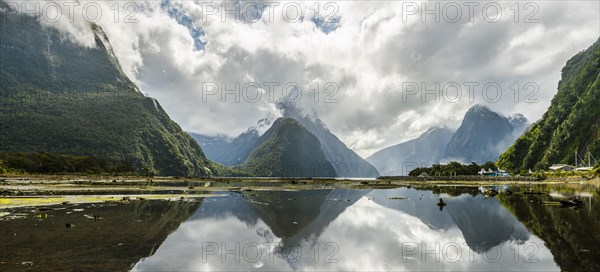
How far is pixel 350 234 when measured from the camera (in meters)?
24.8

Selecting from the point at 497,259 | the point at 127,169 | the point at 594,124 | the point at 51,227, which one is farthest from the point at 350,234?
the point at 127,169

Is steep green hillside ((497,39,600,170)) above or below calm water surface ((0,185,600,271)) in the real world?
above

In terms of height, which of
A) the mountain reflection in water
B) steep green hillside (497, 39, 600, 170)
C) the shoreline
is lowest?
the shoreline

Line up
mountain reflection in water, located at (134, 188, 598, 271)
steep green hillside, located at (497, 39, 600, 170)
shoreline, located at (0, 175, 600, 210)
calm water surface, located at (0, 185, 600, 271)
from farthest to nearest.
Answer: steep green hillside, located at (497, 39, 600, 170) < shoreline, located at (0, 175, 600, 210) < mountain reflection in water, located at (134, 188, 598, 271) < calm water surface, located at (0, 185, 600, 271)

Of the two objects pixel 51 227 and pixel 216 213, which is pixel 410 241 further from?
pixel 51 227

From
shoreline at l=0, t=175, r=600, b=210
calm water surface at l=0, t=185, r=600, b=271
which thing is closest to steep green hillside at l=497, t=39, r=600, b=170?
shoreline at l=0, t=175, r=600, b=210

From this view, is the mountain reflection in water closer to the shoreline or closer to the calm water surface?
the calm water surface

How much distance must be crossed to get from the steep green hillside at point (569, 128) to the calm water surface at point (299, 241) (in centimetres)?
15258

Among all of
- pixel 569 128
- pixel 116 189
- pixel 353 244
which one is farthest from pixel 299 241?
pixel 569 128

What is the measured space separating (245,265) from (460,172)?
656 ft

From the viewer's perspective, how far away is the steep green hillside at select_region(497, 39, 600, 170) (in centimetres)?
15512

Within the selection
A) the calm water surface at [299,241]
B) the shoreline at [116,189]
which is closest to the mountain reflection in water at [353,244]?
the calm water surface at [299,241]

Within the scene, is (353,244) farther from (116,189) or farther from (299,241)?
(116,189)

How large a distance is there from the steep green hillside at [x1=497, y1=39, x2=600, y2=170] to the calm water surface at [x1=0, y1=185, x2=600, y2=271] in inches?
6007
